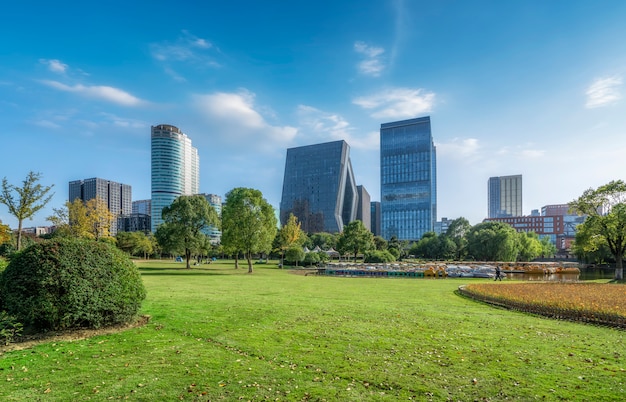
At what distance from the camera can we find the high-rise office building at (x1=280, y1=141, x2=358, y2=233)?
170000 millimetres

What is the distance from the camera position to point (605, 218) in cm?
3359

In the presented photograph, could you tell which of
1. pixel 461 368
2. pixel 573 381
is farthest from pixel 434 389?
pixel 573 381

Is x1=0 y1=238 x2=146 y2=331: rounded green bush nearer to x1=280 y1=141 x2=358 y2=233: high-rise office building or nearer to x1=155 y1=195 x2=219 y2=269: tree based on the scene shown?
x1=155 y1=195 x2=219 y2=269: tree

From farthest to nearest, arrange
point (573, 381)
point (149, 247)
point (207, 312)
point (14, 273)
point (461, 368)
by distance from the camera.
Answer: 1. point (149, 247)
2. point (207, 312)
3. point (14, 273)
4. point (461, 368)
5. point (573, 381)

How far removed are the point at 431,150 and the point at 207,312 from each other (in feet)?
577

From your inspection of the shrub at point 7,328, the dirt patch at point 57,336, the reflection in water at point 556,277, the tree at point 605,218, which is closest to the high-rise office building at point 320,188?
the reflection in water at point 556,277

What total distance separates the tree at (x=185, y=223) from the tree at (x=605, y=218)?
42.7 metres

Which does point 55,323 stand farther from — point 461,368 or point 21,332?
point 461,368

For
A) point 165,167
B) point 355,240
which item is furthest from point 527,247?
point 165,167

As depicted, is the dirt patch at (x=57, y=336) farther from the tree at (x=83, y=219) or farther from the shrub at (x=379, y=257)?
the shrub at (x=379, y=257)

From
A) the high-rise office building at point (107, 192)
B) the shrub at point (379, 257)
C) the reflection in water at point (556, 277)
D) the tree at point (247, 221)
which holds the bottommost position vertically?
the reflection in water at point (556, 277)

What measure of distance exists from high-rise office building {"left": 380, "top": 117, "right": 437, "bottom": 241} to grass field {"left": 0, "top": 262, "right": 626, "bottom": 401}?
536 ft

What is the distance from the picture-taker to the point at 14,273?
9188 mm

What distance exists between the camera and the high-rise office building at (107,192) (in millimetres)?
153750
